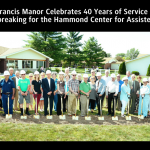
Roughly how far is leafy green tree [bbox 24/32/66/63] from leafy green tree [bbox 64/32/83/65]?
7.18 meters

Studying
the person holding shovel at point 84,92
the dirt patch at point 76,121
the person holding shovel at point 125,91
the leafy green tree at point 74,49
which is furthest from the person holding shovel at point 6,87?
the leafy green tree at point 74,49

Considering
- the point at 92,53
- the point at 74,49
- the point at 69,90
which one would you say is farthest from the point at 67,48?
the point at 69,90

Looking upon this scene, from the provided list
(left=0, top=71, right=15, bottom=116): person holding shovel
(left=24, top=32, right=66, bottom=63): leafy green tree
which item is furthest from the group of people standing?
(left=24, top=32, right=66, bottom=63): leafy green tree

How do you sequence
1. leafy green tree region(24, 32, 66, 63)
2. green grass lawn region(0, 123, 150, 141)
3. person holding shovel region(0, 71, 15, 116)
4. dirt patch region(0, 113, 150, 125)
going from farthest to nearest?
leafy green tree region(24, 32, 66, 63) → person holding shovel region(0, 71, 15, 116) → dirt patch region(0, 113, 150, 125) → green grass lawn region(0, 123, 150, 141)

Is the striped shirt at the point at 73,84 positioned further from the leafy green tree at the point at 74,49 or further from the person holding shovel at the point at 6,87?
the leafy green tree at the point at 74,49

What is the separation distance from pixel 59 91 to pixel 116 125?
2820 millimetres

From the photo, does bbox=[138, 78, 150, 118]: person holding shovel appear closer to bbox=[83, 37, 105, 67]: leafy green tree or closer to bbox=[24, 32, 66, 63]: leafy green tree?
bbox=[24, 32, 66, 63]: leafy green tree

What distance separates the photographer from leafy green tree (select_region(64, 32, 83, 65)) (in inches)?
1709

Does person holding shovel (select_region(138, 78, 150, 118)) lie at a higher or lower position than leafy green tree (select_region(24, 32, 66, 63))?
lower

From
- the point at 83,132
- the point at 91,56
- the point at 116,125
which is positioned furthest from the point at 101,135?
the point at 91,56

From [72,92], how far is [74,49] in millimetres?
38584

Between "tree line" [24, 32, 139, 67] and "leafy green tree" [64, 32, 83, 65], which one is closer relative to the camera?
"tree line" [24, 32, 139, 67]

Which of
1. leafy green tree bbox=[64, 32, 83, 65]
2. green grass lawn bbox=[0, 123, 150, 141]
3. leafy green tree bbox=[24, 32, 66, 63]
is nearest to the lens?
green grass lawn bbox=[0, 123, 150, 141]

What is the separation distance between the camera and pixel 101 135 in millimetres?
4918
